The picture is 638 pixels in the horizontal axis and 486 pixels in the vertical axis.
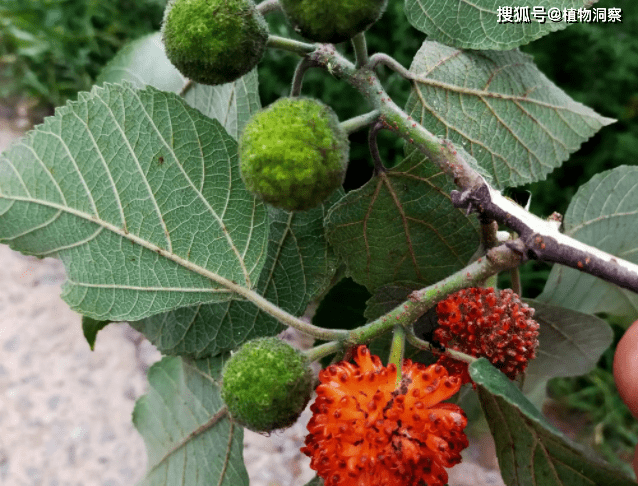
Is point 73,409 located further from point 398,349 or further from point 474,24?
point 474,24

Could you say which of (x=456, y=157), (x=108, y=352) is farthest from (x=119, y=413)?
(x=456, y=157)

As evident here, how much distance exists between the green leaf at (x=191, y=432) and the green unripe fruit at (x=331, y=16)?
1.50 feet

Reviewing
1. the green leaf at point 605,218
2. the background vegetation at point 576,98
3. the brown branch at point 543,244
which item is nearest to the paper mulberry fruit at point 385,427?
the brown branch at point 543,244

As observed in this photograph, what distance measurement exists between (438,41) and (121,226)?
427mm

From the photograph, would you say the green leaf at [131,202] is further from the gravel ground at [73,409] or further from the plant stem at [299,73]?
the gravel ground at [73,409]

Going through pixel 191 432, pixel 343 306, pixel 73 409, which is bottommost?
pixel 73 409

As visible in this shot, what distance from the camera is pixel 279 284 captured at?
78cm

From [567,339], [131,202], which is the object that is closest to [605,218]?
[567,339]

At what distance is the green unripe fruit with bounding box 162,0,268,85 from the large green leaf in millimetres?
211

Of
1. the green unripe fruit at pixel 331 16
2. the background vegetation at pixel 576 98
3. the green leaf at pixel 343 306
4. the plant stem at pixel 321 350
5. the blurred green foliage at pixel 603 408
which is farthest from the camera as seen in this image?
the blurred green foliage at pixel 603 408

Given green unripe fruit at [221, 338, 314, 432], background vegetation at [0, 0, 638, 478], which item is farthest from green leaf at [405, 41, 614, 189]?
background vegetation at [0, 0, 638, 478]

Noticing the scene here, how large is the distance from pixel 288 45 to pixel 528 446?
1.61 feet

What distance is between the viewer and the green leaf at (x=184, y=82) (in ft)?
2.69

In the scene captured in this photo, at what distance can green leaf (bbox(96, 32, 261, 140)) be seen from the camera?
82 centimetres
